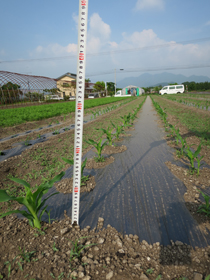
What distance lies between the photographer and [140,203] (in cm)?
223

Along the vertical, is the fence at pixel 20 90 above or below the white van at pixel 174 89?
below

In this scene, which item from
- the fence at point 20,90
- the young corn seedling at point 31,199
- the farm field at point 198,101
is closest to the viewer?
the young corn seedling at point 31,199

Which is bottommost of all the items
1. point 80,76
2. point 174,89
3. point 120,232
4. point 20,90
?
point 120,232

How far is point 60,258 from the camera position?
1443mm

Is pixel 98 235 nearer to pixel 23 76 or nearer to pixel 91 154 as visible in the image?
pixel 91 154

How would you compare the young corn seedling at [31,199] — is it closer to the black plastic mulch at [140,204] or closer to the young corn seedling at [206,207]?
the black plastic mulch at [140,204]

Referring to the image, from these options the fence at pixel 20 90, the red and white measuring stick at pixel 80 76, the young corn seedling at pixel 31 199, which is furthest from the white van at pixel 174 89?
the young corn seedling at pixel 31 199

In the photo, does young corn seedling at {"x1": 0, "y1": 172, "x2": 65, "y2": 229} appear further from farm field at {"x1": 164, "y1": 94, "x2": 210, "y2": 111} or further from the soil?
farm field at {"x1": 164, "y1": 94, "x2": 210, "y2": 111}

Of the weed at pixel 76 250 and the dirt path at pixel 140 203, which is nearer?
the weed at pixel 76 250

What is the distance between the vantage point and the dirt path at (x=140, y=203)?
1.76 m

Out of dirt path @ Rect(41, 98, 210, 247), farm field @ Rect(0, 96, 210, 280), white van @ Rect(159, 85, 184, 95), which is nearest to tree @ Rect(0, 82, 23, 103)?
farm field @ Rect(0, 96, 210, 280)

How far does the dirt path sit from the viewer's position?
5.76 ft

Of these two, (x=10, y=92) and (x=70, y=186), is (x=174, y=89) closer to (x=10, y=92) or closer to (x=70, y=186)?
(x=10, y=92)

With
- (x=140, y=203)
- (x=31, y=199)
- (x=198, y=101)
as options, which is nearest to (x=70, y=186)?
(x=31, y=199)
